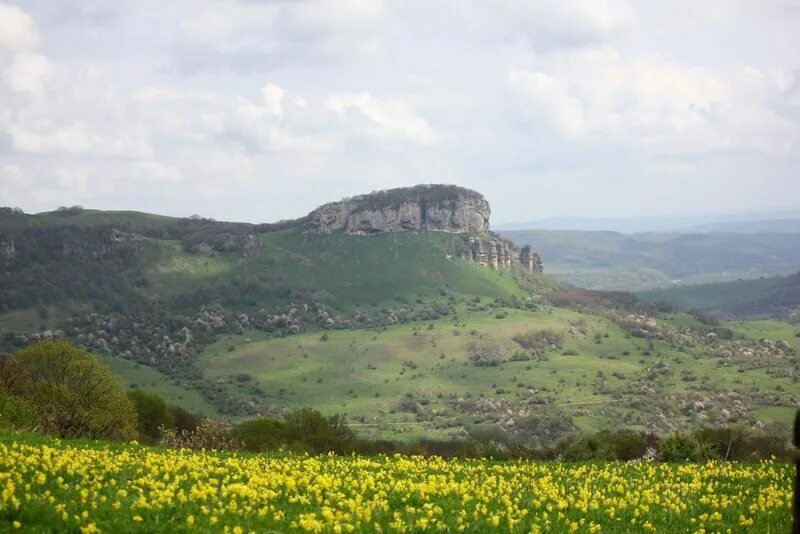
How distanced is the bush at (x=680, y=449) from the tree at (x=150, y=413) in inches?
2453

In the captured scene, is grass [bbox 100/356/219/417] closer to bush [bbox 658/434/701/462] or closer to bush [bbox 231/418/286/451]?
bush [bbox 231/418/286/451]

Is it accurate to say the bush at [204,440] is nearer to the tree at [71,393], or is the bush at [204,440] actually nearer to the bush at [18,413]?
the tree at [71,393]

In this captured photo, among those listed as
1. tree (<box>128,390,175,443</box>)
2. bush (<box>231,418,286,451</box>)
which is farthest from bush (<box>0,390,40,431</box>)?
tree (<box>128,390,175,443</box>)

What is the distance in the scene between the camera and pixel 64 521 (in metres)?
12.4

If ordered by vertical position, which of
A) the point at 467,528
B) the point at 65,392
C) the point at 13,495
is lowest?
the point at 65,392

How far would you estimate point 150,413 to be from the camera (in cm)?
9081

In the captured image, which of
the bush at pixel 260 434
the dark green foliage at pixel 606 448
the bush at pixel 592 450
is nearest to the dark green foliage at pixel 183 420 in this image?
the bush at pixel 260 434

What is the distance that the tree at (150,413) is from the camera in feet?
288

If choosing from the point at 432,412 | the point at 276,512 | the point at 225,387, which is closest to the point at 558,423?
the point at 432,412

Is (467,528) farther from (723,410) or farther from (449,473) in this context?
(723,410)

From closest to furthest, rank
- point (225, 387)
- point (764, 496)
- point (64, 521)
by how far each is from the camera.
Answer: point (64, 521) < point (764, 496) < point (225, 387)

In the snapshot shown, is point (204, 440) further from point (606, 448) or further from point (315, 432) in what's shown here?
point (606, 448)

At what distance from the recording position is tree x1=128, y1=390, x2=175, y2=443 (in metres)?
87.7

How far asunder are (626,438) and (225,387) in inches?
5915
